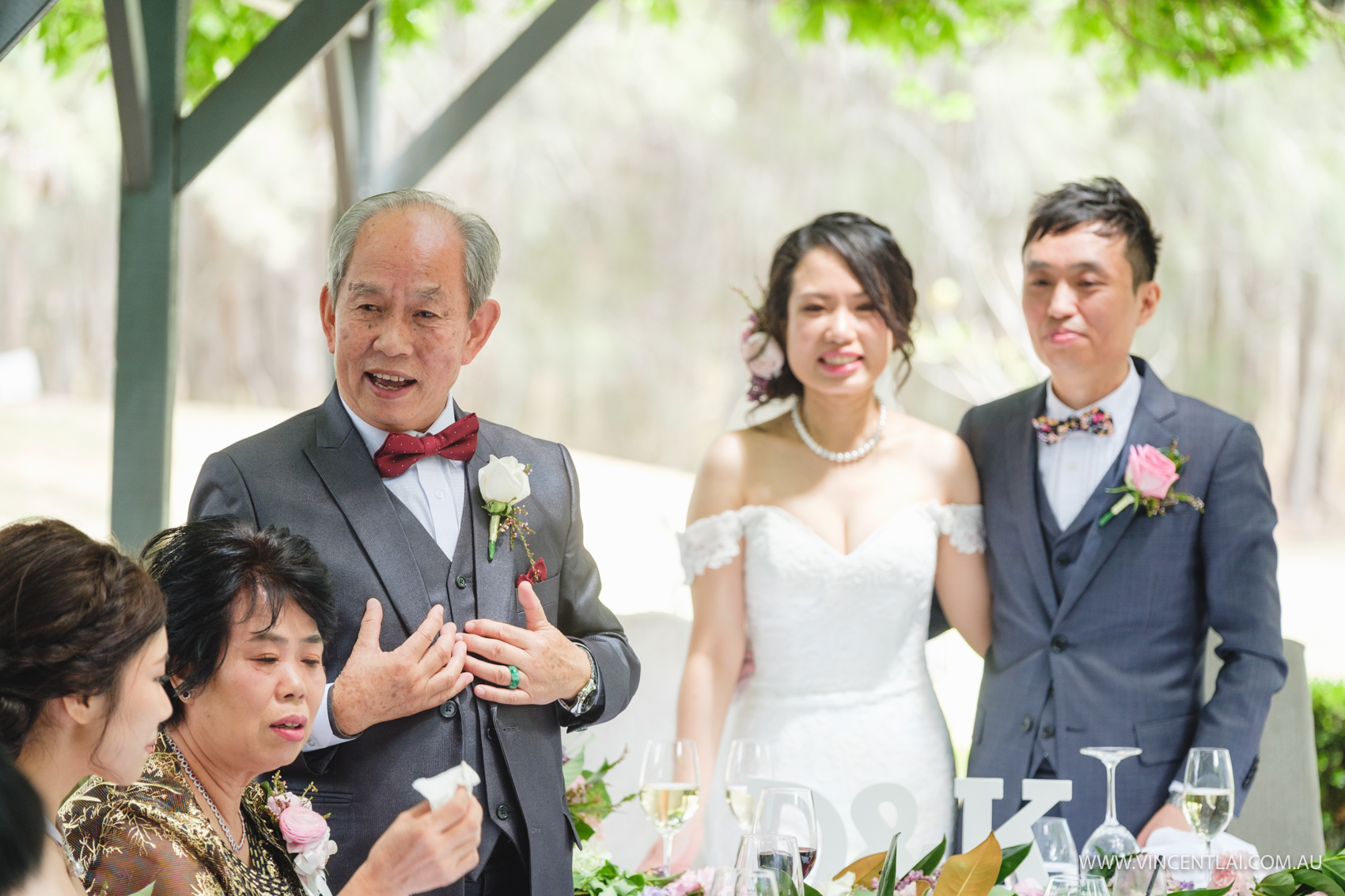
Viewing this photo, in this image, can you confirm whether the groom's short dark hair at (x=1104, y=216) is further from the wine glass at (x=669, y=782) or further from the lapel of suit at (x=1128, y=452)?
the wine glass at (x=669, y=782)

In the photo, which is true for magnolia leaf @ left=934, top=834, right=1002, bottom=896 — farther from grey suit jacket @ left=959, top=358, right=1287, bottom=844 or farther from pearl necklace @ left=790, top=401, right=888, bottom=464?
pearl necklace @ left=790, top=401, right=888, bottom=464

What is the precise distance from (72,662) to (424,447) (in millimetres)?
735

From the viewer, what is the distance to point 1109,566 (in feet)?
9.80

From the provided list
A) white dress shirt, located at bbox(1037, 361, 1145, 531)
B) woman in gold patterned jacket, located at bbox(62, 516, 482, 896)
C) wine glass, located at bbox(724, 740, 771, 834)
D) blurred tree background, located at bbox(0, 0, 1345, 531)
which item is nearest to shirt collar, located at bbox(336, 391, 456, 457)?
woman in gold patterned jacket, located at bbox(62, 516, 482, 896)

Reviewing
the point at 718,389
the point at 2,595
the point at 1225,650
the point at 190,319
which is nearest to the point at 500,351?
the point at 718,389

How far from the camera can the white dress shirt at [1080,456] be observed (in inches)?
122

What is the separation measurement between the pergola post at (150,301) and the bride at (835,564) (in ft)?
5.05

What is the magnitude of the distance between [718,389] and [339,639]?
13.2 m

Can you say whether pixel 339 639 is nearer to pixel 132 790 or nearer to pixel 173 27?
pixel 132 790

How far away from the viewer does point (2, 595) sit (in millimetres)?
1501

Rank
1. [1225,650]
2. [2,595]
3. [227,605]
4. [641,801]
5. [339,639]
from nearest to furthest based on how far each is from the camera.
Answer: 1. [2,595]
2. [227,605]
3. [339,639]
4. [641,801]
5. [1225,650]

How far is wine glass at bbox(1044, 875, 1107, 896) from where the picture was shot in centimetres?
165

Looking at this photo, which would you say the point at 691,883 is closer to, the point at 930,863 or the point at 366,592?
the point at 930,863

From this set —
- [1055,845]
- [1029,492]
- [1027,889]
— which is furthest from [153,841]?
[1029,492]
